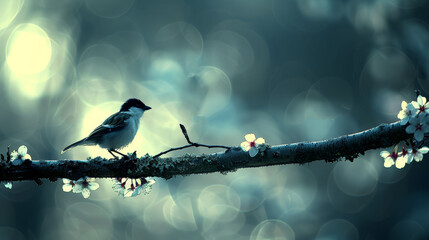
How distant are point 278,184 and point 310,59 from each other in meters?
5.24

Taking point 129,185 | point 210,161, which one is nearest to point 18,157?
point 129,185

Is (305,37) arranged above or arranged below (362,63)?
above

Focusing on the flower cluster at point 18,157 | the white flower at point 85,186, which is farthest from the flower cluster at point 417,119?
the flower cluster at point 18,157

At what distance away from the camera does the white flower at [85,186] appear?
3.63 metres

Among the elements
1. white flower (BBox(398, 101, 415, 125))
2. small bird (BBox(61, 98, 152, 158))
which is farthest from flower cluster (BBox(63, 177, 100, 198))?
white flower (BBox(398, 101, 415, 125))

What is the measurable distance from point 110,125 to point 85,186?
2568 millimetres

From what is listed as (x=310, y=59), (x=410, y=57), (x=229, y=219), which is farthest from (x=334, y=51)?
(x=229, y=219)

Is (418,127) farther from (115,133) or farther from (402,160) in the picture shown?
(115,133)

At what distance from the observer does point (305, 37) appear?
14.6 metres

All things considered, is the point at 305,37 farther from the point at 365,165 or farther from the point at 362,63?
the point at 365,165

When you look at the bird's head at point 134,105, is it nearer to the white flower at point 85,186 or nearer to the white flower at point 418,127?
the white flower at point 85,186

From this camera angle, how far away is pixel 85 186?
3.67 m

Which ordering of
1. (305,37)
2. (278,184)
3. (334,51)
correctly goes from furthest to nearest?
(278,184) < (305,37) < (334,51)

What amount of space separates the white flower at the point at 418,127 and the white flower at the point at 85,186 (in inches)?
108
